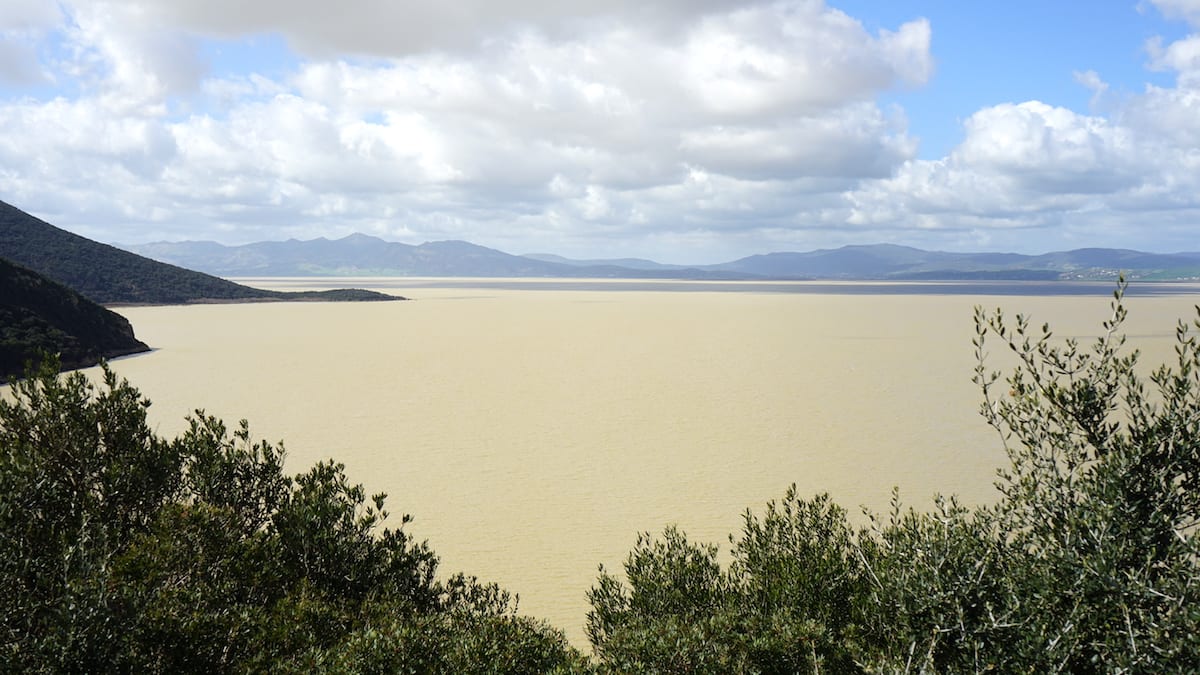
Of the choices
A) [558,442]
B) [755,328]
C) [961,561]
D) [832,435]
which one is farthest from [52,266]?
[961,561]

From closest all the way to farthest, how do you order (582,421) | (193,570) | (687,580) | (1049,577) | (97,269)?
(1049,577) < (193,570) < (687,580) < (582,421) < (97,269)

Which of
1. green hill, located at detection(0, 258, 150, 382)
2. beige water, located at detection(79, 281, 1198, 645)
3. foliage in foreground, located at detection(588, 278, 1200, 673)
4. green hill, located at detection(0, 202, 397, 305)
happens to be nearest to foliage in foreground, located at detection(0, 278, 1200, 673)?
foliage in foreground, located at detection(588, 278, 1200, 673)

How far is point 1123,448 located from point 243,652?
10197 mm

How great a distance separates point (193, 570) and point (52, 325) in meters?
57.5

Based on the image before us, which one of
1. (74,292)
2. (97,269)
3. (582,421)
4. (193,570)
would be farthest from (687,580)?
(97,269)

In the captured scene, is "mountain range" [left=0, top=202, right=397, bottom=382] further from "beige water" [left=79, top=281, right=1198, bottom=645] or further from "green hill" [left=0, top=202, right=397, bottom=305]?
"beige water" [left=79, top=281, right=1198, bottom=645]

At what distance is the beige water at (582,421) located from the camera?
2298cm

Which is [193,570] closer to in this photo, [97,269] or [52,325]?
[52,325]

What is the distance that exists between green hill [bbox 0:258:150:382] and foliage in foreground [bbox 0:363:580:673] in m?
43.8

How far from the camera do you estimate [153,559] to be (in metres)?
9.82

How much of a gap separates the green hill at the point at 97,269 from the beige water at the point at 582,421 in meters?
45.8

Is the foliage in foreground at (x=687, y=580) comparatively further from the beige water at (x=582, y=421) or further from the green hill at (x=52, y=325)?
the green hill at (x=52, y=325)

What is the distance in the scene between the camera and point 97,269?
12050 cm

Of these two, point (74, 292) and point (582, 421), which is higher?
point (74, 292)
